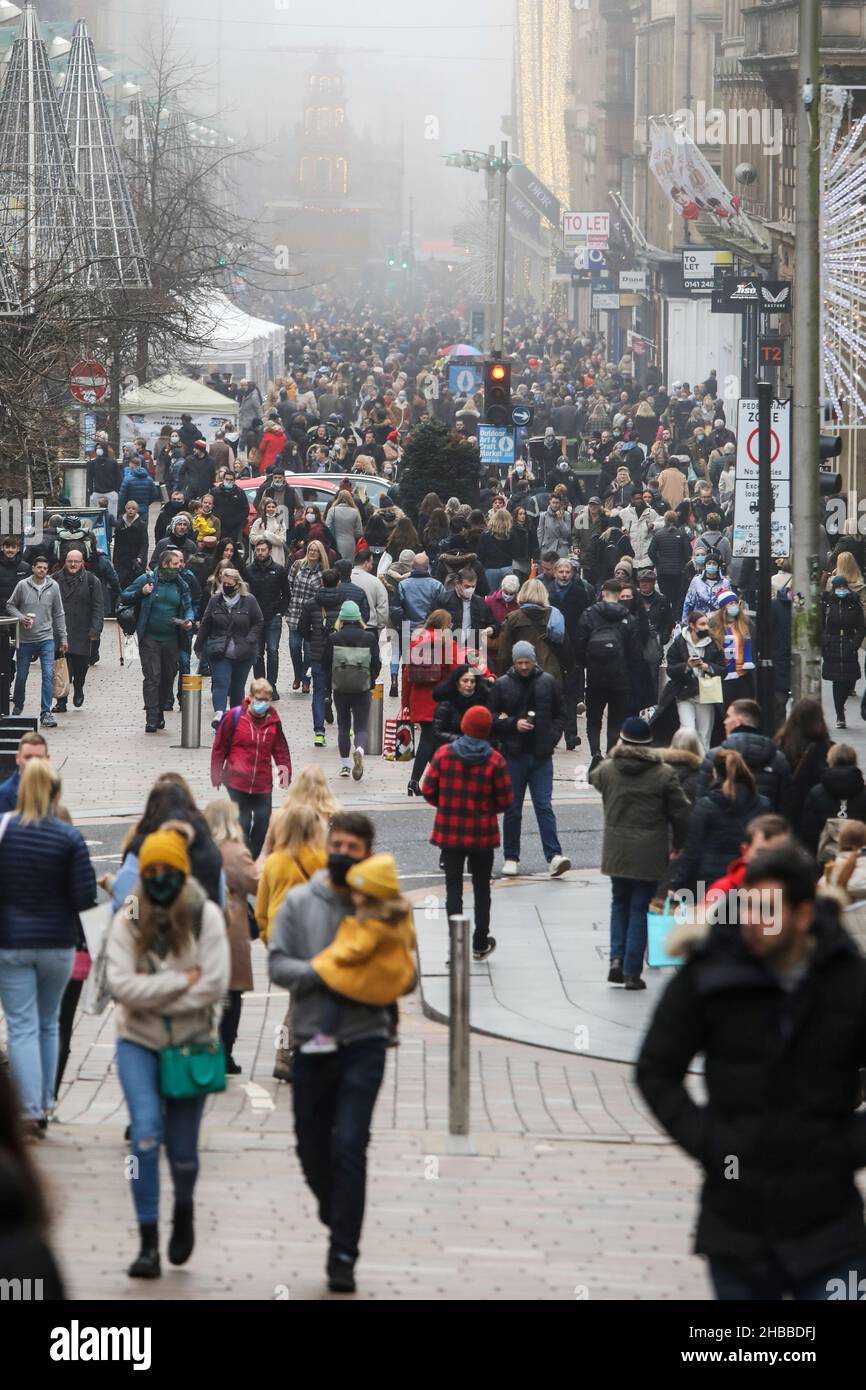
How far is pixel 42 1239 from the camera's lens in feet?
10.8

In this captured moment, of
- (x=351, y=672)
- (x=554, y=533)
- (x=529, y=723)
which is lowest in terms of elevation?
(x=351, y=672)

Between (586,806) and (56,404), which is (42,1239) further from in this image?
(56,404)

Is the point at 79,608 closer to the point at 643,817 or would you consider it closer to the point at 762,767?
the point at 643,817

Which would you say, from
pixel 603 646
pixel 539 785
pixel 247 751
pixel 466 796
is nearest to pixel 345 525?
pixel 603 646

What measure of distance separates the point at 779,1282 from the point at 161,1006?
2.65m

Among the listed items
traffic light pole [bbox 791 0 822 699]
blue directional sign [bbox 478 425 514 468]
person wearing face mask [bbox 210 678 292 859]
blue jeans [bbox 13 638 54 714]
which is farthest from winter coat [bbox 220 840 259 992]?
blue directional sign [bbox 478 425 514 468]

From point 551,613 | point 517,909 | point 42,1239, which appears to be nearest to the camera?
point 42,1239

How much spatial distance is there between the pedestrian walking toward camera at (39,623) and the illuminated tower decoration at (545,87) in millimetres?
106351

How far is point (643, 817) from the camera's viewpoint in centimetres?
1166

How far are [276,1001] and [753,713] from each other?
274 centimetres

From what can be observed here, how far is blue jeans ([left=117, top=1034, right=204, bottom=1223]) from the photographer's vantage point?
7.32 meters

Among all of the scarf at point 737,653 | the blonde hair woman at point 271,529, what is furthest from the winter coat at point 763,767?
the blonde hair woman at point 271,529

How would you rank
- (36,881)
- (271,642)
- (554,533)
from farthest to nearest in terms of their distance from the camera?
(554,533), (271,642), (36,881)

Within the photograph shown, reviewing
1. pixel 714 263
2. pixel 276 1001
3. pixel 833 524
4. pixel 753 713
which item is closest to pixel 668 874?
pixel 753 713
